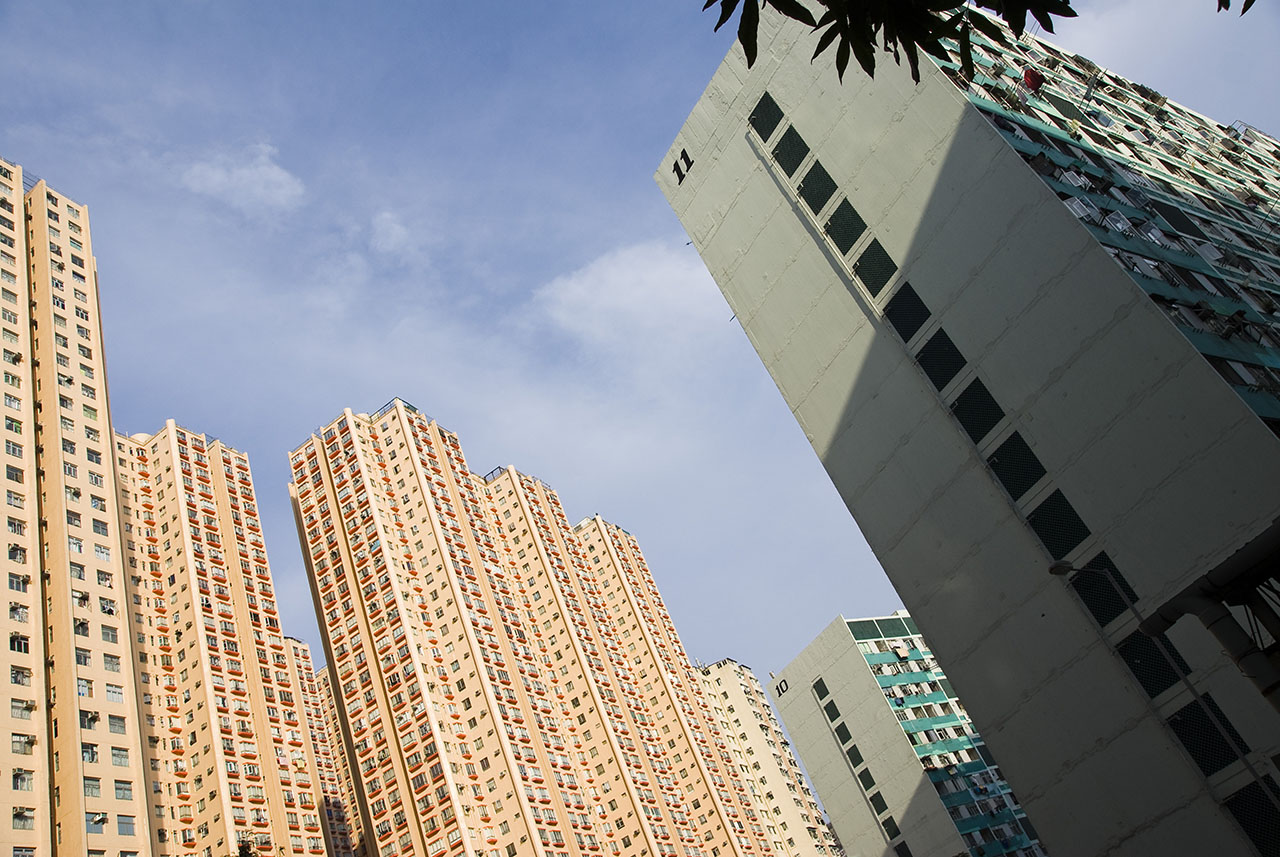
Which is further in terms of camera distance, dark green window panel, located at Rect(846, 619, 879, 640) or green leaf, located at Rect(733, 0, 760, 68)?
dark green window panel, located at Rect(846, 619, 879, 640)

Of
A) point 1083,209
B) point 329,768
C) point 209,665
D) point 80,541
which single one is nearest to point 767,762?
Answer: point 329,768

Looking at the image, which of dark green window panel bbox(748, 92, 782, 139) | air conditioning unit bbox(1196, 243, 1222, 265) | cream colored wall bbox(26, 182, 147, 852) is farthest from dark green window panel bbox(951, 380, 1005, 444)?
cream colored wall bbox(26, 182, 147, 852)

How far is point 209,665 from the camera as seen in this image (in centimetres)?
6725

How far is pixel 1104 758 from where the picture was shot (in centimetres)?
3322

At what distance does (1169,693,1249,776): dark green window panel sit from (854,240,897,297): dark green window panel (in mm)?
19703

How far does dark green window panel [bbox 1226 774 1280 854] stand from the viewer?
94.9 ft

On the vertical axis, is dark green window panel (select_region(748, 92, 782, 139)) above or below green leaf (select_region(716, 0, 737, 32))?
above

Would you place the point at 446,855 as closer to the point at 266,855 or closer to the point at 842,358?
the point at 266,855

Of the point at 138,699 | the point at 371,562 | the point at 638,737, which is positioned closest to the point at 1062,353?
the point at 138,699

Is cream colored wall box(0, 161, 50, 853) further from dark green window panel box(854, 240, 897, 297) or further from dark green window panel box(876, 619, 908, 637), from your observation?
dark green window panel box(876, 619, 908, 637)

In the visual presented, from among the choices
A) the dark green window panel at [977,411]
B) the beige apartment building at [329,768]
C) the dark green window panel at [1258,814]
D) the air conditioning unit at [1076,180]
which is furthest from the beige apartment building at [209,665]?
the air conditioning unit at [1076,180]

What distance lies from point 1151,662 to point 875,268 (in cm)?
1885

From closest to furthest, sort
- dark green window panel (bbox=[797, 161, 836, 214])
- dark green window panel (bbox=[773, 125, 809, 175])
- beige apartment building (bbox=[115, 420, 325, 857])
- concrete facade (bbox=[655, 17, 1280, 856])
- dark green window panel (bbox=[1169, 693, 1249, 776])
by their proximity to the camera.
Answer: dark green window panel (bbox=[1169, 693, 1249, 776]) → concrete facade (bbox=[655, 17, 1280, 856]) → dark green window panel (bbox=[797, 161, 836, 214]) → dark green window panel (bbox=[773, 125, 809, 175]) → beige apartment building (bbox=[115, 420, 325, 857])

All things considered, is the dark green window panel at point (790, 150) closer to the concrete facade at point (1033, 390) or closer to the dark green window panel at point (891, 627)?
the concrete facade at point (1033, 390)
